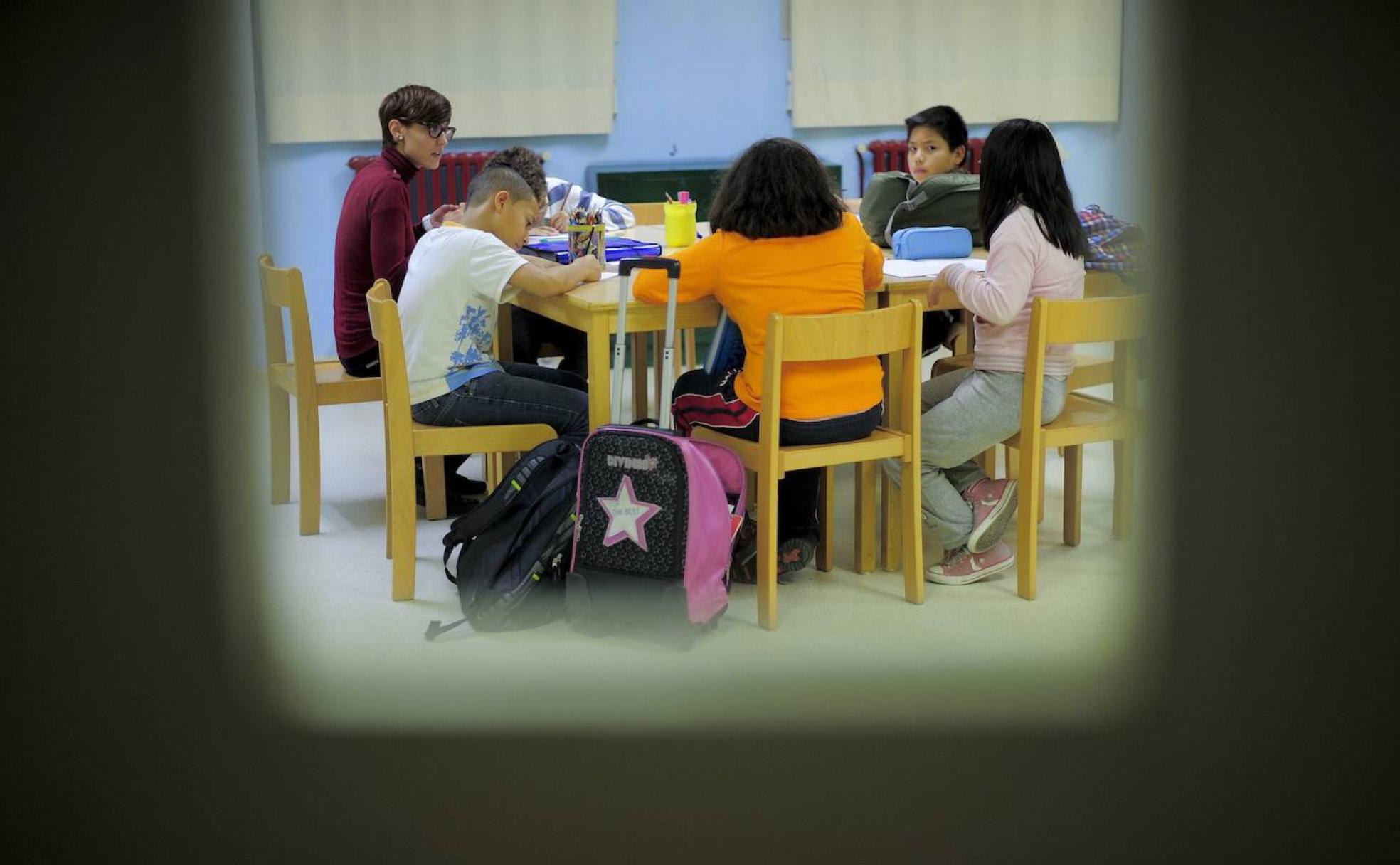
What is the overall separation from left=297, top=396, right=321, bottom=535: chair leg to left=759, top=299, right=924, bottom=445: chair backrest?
87 cm

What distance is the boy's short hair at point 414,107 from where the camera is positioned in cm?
249

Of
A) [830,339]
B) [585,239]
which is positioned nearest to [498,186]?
[585,239]

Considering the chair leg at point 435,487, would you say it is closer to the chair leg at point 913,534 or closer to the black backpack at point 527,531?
the black backpack at point 527,531

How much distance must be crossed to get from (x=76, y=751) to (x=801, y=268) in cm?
168

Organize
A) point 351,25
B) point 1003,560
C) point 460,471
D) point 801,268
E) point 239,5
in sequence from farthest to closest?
point 351,25 < point 460,471 < point 1003,560 < point 801,268 < point 239,5

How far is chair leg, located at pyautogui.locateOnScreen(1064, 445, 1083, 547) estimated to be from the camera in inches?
91.0

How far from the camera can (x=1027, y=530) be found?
2.04 metres

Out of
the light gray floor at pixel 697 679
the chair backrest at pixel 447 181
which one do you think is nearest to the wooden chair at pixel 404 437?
the light gray floor at pixel 697 679

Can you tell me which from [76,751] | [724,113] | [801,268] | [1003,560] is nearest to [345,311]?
[801,268]

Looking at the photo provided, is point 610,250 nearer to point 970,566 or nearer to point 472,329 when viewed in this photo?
point 472,329

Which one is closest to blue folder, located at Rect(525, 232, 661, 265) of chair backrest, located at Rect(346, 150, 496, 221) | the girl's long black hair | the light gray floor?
the girl's long black hair

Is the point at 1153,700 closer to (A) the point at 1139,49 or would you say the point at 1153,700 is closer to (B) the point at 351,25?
(A) the point at 1139,49

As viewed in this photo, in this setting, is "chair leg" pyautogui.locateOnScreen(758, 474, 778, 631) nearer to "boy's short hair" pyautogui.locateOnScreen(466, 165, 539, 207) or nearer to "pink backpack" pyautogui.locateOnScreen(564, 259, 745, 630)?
"pink backpack" pyautogui.locateOnScreen(564, 259, 745, 630)

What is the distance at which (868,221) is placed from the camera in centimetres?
265
